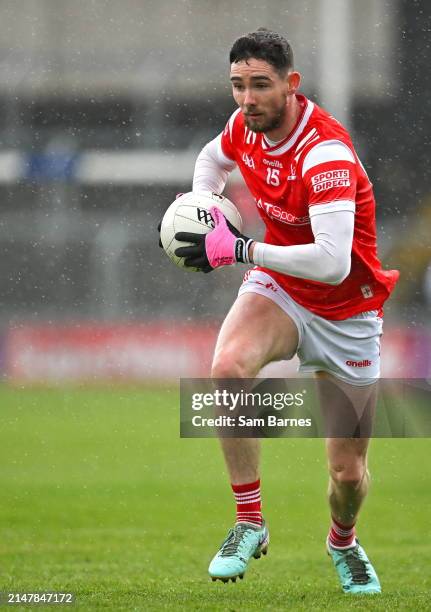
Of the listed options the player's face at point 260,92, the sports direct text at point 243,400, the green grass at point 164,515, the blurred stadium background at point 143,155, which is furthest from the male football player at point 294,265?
the blurred stadium background at point 143,155

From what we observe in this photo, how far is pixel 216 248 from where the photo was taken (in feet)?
13.2

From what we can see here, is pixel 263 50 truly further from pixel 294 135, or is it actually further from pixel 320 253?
pixel 320 253

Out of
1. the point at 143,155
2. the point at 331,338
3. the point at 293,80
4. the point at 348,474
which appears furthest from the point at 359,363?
the point at 143,155

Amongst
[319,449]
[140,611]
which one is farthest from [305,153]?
[319,449]

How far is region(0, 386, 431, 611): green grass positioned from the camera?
4.34m

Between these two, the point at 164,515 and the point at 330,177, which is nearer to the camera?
the point at 330,177

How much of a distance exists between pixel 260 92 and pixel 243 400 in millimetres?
1047

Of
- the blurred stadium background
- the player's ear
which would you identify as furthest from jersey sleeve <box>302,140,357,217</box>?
the blurred stadium background

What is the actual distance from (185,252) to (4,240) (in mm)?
12707

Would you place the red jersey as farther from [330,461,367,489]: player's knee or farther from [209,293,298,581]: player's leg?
[330,461,367,489]: player's knee

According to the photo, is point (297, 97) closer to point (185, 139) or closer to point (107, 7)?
point (185, 139)

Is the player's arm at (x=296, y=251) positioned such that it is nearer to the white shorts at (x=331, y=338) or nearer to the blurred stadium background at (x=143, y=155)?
the white shorts at (x=331, y=338)

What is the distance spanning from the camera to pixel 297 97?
4.21 meters

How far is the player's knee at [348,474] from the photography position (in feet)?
14.4
